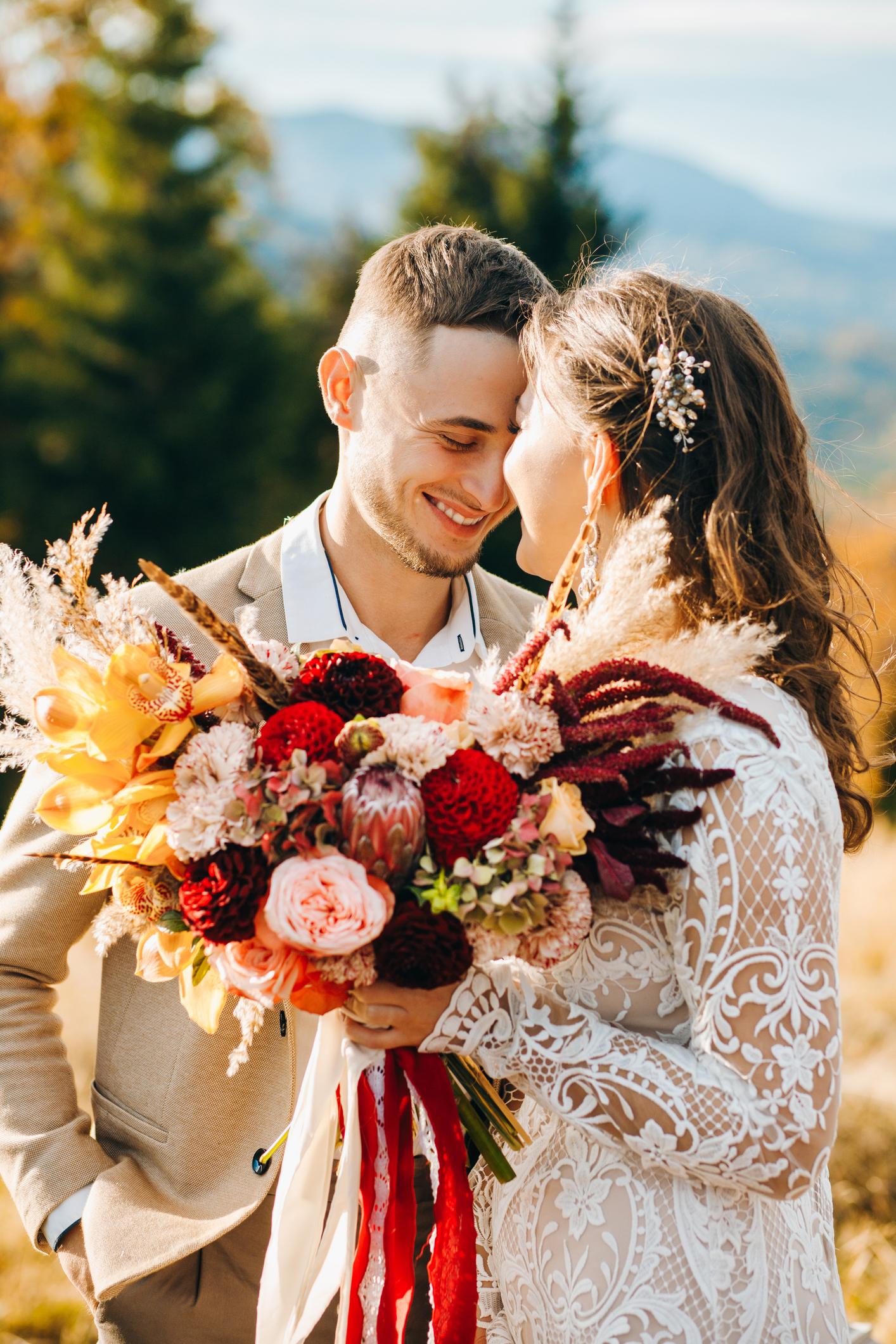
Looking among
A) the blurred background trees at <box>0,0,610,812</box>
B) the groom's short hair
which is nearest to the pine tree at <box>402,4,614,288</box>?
the blurred background trees at <box>0,0,610,812</box>

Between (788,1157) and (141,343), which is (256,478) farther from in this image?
(788,1157)

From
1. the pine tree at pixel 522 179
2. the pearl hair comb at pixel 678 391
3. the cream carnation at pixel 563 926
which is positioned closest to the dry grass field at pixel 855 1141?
the pearl hair comb at pixel 678 391

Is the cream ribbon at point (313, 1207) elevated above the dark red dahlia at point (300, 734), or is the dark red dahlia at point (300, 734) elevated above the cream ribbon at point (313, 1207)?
the dark red dahlia at point (300, 734)

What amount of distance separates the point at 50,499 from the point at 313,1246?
1385cm

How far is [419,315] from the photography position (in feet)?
9.69

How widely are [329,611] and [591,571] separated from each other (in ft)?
3.12

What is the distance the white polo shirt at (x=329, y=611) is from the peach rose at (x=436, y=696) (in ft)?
3.27

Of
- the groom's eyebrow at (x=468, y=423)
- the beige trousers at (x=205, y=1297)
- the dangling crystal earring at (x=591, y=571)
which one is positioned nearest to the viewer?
the dangling crystal earring at (x=591, y=571)

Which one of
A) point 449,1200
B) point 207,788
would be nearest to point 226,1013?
point 449,1200

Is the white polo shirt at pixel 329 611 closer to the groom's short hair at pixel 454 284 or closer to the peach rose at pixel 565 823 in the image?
the groom's short hair at pixel 454 284

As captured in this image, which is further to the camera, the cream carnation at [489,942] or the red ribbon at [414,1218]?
the red ribbon at [414,1218]

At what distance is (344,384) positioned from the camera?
317 centimetres

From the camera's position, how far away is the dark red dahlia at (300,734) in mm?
1529

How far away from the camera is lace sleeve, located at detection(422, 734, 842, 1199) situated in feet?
5.19
